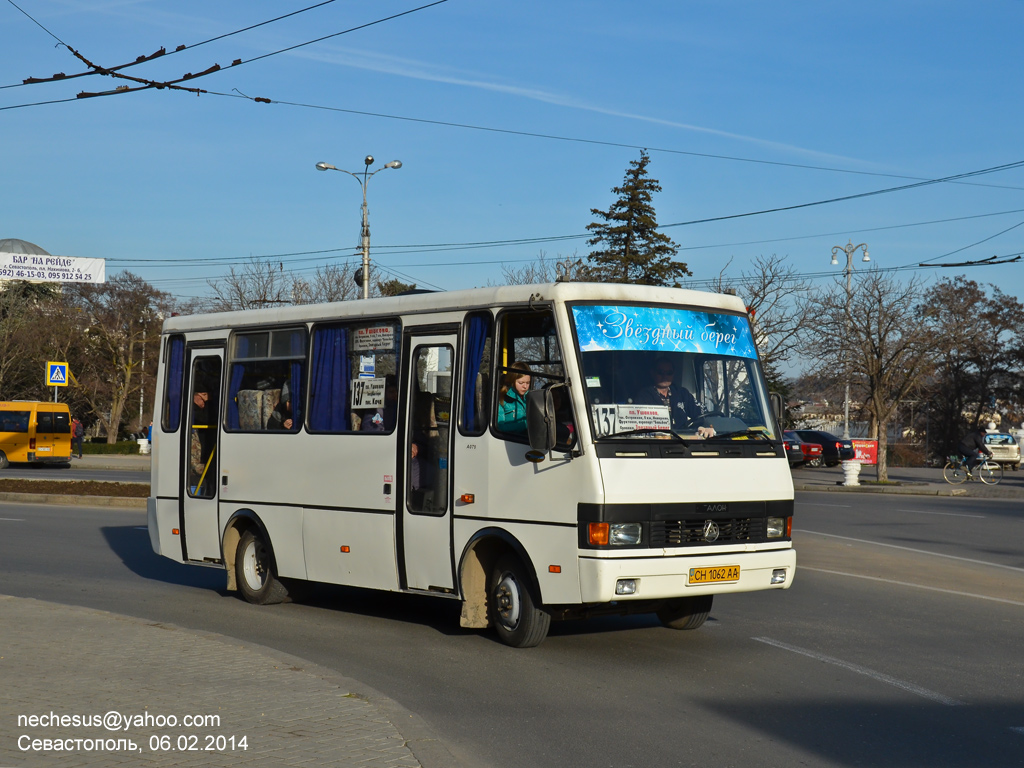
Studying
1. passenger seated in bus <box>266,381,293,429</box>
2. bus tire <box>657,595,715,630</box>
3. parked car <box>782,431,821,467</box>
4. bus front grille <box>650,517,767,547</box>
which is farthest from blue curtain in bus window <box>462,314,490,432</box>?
parked car <box>782,431,821,467</box>

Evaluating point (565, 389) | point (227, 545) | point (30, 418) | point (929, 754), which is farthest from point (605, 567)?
point (30, 418)

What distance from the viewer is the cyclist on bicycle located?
34.0 meters

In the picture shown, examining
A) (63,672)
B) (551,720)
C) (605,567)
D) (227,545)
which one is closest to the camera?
(551,720)

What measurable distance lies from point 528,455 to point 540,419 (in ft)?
1.54

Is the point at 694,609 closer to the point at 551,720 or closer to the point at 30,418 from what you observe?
the point at 551,720

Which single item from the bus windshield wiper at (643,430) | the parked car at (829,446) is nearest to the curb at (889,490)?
the parked car at (829,446)

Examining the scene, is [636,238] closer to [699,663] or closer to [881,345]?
[881,345]

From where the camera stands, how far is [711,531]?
873cm

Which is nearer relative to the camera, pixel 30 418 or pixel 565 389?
pixel 565 389

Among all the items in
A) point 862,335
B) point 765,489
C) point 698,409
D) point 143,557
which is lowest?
point 143,557

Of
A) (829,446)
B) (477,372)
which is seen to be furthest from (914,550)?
(829,446)

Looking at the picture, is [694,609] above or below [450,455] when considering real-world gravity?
below

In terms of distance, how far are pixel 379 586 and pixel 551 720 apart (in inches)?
138

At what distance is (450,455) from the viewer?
9.52 metres
